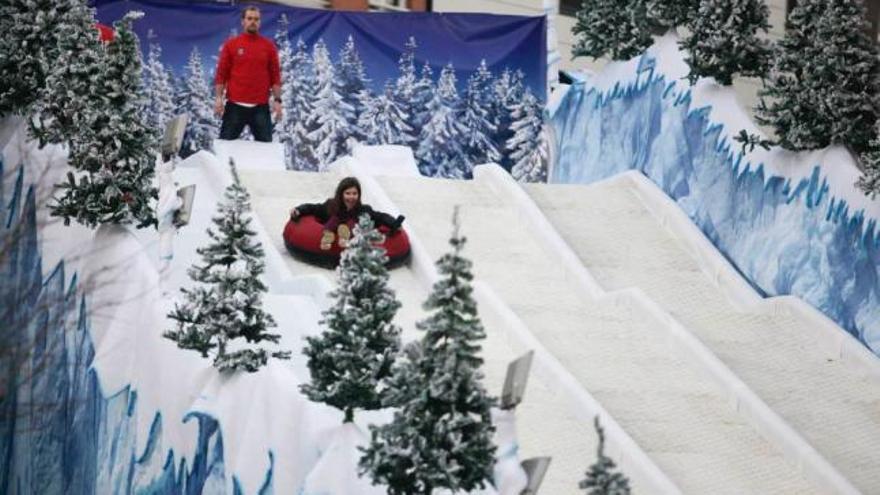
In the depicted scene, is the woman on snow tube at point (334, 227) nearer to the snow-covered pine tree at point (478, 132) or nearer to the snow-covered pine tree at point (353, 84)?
the snow-covered pine tree at point (353, 84)

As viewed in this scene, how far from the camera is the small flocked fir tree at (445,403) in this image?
16188 millimetres

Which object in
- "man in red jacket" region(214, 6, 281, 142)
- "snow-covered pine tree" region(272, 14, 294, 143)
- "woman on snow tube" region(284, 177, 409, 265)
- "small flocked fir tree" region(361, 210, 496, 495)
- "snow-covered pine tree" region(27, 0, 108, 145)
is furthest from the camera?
"snow-covered pine tree" region(272, 14, 294, 143)

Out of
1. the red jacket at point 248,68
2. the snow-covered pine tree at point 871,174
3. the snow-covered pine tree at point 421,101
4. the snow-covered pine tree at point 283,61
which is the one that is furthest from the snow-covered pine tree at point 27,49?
the snow-covered pine tree at point 871,174

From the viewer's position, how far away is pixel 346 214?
23.3 m

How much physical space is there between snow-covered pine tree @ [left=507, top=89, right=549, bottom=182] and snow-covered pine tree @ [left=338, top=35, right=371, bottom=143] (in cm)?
159

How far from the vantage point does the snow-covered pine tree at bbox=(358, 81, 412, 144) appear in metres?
28.5

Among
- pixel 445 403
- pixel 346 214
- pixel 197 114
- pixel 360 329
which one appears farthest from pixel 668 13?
pixel 445 403

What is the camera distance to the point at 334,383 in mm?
17828

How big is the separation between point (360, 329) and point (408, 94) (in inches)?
450

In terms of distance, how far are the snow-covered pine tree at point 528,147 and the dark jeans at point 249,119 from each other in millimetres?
3188

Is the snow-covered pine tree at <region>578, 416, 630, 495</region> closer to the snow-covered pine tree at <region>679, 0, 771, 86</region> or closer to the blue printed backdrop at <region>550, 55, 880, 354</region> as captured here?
the blue printed backdrop at <region>550, 55, 880, 354</region>

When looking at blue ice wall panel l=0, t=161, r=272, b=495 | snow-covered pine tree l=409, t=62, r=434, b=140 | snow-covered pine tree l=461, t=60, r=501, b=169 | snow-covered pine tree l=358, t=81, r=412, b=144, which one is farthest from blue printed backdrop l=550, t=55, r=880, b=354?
blue ice wall panel l=0, t=161, r=272, b=495

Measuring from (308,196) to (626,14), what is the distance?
15.1ft

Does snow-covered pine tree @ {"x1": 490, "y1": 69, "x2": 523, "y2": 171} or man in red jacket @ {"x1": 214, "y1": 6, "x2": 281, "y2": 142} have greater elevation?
man in red jacket @ {"x1": 214, "y1": 6, "x2": 281, "y2": 142}
